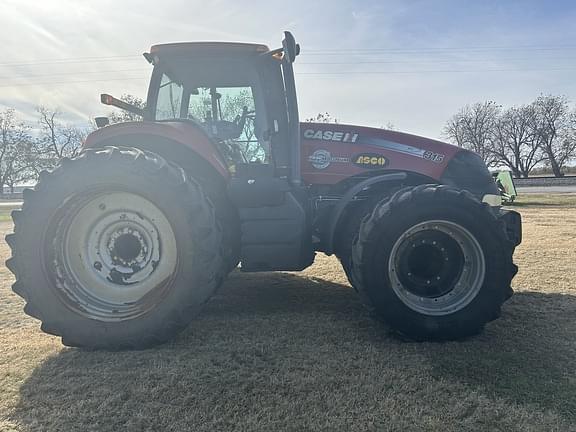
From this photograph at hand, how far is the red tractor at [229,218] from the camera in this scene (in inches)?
123

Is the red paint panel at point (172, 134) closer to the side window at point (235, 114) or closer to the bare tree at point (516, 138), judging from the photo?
the side window at point (235, 114)

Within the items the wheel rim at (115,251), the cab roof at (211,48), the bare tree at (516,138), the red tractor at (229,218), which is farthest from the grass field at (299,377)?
the bare tree at (516,138)

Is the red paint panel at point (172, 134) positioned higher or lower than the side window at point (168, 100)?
lower

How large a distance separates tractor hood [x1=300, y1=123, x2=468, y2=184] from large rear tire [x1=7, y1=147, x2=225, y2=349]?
52.4 inches

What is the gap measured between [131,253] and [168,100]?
162 centimetres

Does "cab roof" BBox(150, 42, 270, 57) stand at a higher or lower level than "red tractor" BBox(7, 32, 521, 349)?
higher

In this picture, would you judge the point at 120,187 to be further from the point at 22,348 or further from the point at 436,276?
the point at 436,276

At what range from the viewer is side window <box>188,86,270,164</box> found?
3984mm

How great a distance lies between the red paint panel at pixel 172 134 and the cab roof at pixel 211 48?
674mm

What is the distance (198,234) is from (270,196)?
89 centimetres

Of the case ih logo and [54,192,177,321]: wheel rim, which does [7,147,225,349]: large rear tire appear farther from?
the case ih logo

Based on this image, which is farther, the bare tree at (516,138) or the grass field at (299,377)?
the bare tree at (516,138)

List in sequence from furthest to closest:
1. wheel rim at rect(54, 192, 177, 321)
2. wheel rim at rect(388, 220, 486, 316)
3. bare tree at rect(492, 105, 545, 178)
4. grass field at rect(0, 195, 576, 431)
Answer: bare tree at rect(492, 105, 545, 178) → wheel rim at rect(388, 220, 486, 316) → wheel rim at rect(54, 192, 177, 321) → grass field at rect(0, 195, 576, 431)

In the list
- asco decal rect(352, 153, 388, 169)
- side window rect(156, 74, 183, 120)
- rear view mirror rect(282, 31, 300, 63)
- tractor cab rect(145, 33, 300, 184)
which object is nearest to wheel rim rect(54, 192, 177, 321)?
tractor cab rect(145, 33, 300, 184)
